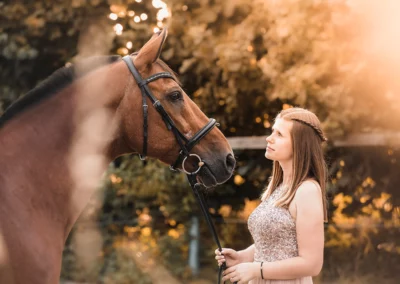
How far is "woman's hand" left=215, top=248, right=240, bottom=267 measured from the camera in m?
3.16

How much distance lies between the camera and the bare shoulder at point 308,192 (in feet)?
9.75

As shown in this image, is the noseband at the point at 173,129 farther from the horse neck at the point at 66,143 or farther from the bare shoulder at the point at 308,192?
the bare shoulder at the point at 308,192

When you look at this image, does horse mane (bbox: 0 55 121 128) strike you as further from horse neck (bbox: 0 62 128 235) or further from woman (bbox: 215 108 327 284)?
woman (bbox: 215 108 327 284)

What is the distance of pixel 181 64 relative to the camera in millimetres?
7488

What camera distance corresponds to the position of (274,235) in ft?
10.0

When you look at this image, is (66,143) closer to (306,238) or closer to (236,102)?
(306,238)

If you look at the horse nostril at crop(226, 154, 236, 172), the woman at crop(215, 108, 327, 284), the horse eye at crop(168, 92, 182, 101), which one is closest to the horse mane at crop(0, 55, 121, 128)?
Answer: the horse eye at crop(168, 92, 182, 101)

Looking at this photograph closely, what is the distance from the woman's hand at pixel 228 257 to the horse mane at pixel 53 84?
1.08m

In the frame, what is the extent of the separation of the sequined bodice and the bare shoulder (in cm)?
10

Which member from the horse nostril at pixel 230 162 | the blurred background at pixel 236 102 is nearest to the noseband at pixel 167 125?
the horse nostril at pixel 230 162

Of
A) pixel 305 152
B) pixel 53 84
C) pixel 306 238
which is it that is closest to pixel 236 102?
pixel 53 84

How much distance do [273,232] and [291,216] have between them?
0.11 metres

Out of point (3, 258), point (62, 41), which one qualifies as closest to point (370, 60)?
point (3, 258)

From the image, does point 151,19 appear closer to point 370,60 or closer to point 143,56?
point 370,60
